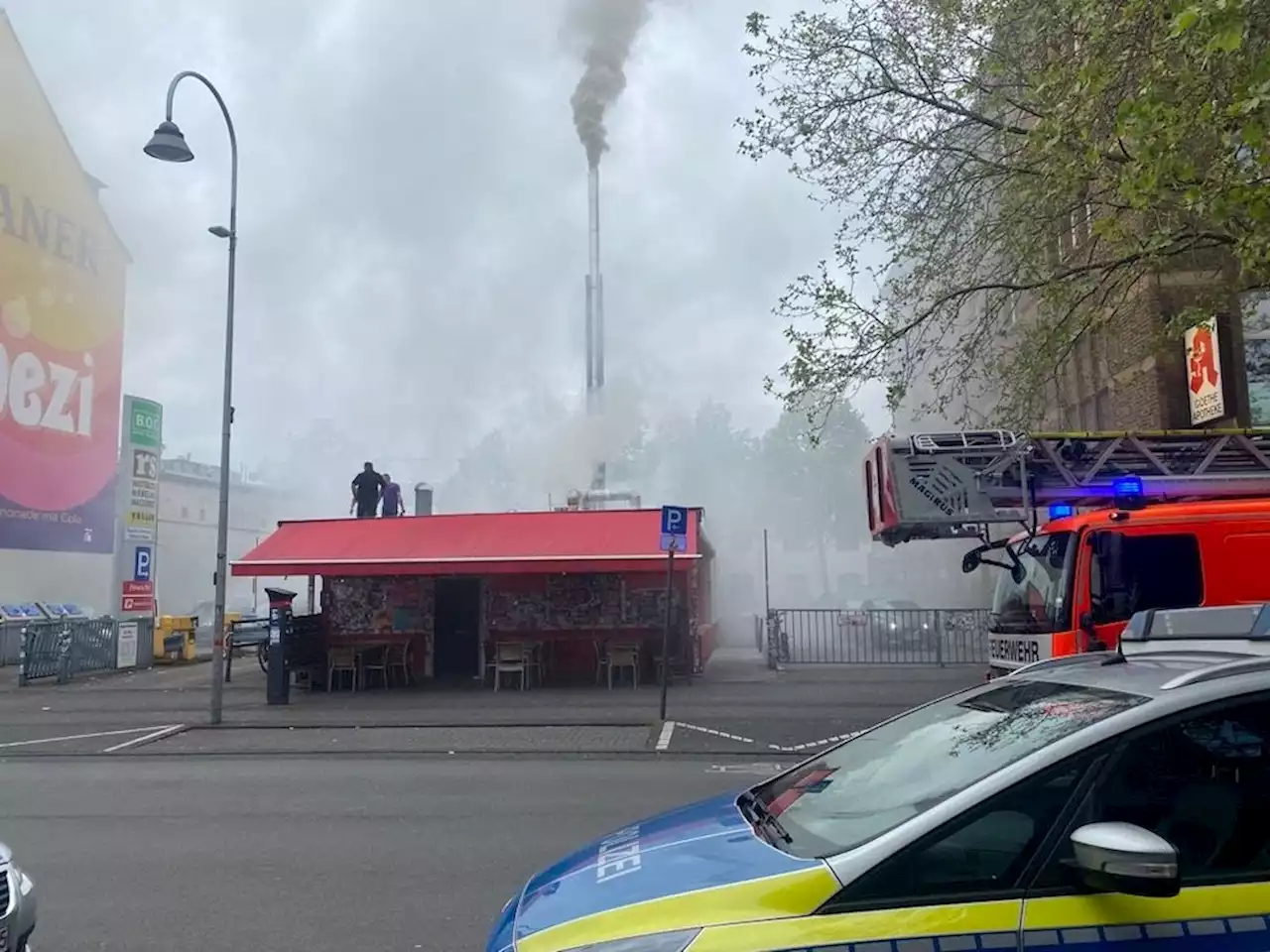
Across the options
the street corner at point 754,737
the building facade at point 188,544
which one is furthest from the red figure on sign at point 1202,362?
the building facade at point 188,544

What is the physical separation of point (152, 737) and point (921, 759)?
12234mm

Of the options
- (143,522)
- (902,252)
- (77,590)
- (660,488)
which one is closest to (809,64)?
(902,252)

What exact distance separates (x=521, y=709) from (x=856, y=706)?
15.8ft

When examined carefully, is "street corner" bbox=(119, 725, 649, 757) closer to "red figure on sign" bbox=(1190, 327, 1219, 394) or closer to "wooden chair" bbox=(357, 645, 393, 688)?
"wooden chair" bbox=(357, 645, 393, 688)

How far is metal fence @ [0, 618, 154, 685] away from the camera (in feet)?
61.8

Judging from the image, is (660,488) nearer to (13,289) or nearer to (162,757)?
(13,289)

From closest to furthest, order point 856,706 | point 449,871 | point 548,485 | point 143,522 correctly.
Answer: point 449,871 < point 856,706 < point 143,522 < point 548,485

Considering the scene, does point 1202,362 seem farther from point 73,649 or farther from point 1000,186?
point 73,649

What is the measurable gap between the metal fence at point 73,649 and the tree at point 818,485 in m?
35.0

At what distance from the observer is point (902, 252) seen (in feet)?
42.6

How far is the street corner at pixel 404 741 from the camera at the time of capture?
1148 centimetres

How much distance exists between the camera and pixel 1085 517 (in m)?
8.58

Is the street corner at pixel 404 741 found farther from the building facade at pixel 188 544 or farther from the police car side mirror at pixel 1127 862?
the building facade at pixel 188 544

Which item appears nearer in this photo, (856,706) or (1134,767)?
(1134,767)
